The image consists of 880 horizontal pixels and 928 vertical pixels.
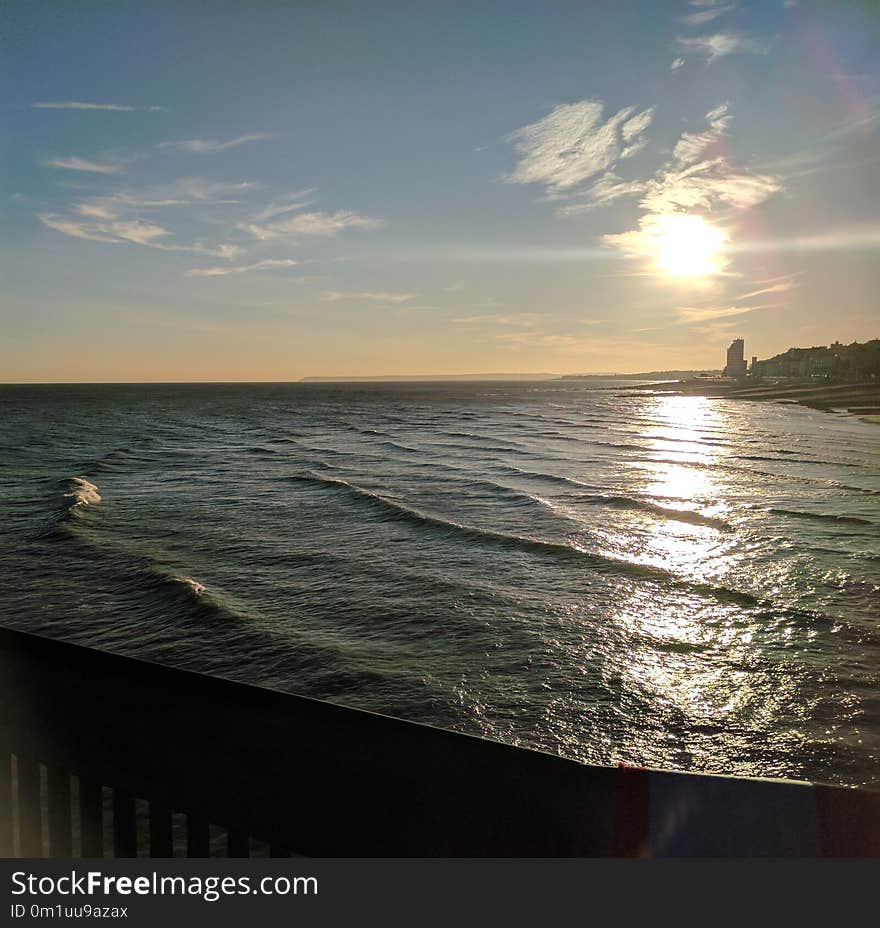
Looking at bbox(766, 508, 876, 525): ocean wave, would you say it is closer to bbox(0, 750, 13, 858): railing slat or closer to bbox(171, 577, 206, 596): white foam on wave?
bbox(171, 577, 206, 596): white foam on wave

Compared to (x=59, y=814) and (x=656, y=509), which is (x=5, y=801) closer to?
(x=59, y=814)

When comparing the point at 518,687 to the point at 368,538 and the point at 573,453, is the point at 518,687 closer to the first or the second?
the point at 368,538

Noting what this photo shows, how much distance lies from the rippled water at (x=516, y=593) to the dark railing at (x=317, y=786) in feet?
18.8

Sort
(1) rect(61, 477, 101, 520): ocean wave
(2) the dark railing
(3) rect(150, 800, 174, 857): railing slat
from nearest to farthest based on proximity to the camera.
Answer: (2) the dark railing
(3) rect(150, 800, 174, 857): railing slat
(1) rect(61, 477, 101, 520): ocean wave

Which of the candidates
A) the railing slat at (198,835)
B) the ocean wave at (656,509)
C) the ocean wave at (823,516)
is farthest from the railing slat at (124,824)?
the ocean wave at (823,516)

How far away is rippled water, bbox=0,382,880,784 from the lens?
8.09 metres

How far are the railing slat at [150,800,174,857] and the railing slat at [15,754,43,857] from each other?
1.55 ft

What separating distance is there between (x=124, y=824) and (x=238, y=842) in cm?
50

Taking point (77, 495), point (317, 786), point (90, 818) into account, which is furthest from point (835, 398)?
point (90, 818)

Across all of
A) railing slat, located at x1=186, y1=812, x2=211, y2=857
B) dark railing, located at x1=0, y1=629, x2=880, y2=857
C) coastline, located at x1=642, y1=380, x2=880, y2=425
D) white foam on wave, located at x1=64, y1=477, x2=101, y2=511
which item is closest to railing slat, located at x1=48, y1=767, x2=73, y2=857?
dark railing, located at x1=0, y1=629, x2=880, y2=857

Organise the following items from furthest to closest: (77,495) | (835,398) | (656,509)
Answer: (835,398) < (77,495) < (656,509)

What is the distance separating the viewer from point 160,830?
2113mm

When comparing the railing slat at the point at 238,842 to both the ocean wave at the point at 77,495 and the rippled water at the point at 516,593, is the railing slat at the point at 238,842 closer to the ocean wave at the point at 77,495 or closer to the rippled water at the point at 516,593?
the rippled water at the point at 516,593

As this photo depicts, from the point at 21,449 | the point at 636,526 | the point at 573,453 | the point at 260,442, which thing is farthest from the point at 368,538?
the point at 21,449
